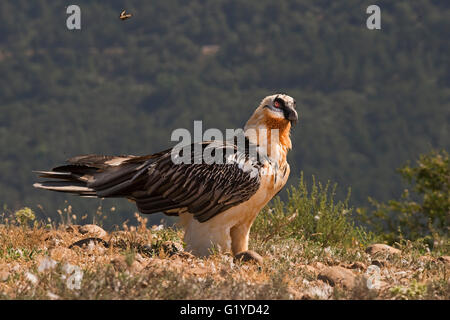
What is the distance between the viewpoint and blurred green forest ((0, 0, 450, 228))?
202ft

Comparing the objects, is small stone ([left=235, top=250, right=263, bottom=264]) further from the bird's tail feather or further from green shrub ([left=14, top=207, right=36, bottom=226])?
green shrub ([left=14, top=207, right=36, bottom=226])

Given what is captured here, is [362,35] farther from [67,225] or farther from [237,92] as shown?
[67,225]

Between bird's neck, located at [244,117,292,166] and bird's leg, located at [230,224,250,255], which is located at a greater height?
bird's neck, located at [244,117,292,166]

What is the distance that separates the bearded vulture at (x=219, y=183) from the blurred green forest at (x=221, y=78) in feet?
152

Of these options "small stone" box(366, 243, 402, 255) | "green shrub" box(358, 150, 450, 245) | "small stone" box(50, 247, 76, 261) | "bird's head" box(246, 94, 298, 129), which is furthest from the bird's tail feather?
"green shrub" box(358, 150, 450, 245)

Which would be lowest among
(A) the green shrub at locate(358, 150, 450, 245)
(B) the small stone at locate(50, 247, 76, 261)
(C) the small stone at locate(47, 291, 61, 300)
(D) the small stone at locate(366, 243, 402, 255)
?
(A) the green shrub at locate(358, 150, 450, 245)

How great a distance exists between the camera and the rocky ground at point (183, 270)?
6.39 m

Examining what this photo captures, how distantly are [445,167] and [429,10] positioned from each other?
58.6m

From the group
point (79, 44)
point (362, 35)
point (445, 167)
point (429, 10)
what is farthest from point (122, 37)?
point (445, 167)

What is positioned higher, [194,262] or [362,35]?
[362,35]

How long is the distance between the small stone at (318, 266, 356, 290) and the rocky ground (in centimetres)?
1

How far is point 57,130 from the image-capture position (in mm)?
64312

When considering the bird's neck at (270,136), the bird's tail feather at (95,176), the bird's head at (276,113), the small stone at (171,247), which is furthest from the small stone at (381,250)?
the bird's tail feather at (95,176)

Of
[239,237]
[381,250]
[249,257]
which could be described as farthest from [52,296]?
[381,250]
